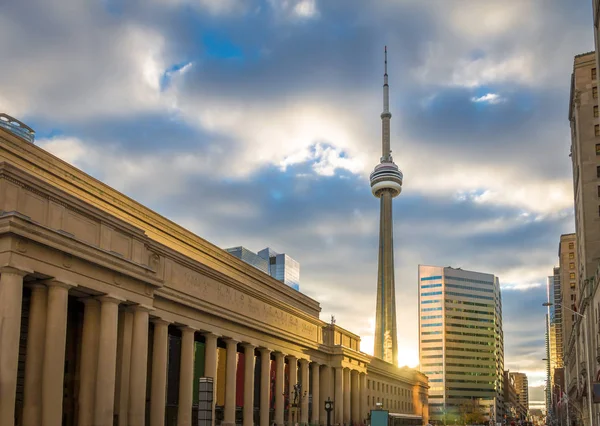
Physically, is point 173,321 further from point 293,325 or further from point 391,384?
point 391,384

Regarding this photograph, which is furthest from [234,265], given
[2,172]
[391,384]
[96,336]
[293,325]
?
[391,384]

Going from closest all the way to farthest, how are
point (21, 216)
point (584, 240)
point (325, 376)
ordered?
1. point (21, 216)
2. point (584, 240)
3. point (325, 376)

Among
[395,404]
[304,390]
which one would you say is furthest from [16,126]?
[395,404]

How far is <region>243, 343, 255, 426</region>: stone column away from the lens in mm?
78312

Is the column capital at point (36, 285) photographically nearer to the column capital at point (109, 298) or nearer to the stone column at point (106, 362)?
the column capital at point (109, 298)

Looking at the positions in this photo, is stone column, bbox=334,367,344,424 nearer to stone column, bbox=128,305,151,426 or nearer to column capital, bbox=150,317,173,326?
column capital, bbox=150,317,173,326

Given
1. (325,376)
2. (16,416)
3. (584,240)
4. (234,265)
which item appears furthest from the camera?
(325,376)

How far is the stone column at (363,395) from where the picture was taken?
11788 centimetres

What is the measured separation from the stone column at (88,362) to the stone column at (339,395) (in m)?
60.4

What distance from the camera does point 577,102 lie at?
288 ft

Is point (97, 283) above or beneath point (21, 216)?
beneath

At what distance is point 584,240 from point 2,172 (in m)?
66.9

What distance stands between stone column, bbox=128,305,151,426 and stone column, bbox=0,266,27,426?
12.8 m

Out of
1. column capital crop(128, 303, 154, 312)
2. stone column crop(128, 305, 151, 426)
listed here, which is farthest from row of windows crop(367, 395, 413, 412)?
column capital crop(128, 303, 154, 312)
